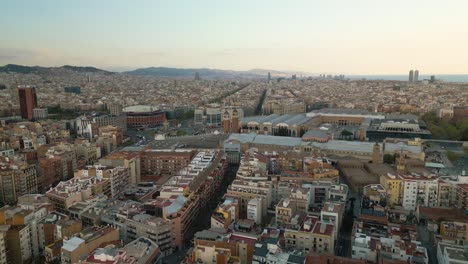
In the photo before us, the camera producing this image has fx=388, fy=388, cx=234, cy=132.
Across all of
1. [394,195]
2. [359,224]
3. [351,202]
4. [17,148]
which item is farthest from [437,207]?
[17,148]

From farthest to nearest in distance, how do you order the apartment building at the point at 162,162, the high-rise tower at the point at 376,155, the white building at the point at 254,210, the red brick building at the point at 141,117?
the red brick building at the point at 141,117 → the high-rise tower at the point at 376,155 → the apartment building at the point at 162,162 → the white building at the point at 254,210

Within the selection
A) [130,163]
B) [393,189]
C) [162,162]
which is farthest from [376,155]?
[130,163]

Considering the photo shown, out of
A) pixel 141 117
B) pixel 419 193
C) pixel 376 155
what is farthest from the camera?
pixel 141 117

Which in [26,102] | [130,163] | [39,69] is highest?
[39,69]

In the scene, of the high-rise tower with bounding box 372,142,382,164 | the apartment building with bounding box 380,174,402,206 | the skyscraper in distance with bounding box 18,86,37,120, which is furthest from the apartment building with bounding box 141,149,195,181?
the skyscraper in distance with bounding box 18,86,37,120

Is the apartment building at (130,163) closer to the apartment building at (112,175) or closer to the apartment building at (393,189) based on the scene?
the apartment building at (112,175)

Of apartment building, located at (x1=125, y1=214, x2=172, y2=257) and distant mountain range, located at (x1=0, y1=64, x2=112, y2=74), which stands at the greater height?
distant mountain range, located at (x1=0, y1=64, x2=112, y2=74)

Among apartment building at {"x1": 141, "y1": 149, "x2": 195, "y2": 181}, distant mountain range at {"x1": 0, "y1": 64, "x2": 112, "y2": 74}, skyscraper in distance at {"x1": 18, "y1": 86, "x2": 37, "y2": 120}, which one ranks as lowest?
apartment building at {"x1": 141, "y1": 149, "x2": 195, "y2": 181}

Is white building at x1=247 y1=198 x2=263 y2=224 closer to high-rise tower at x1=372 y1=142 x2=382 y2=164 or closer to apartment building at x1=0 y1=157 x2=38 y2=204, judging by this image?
apartment building at x1=0 y1=157 x2=38 y2=204

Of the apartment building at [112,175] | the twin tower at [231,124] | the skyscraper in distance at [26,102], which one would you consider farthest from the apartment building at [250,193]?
the skyscraper in distance at [26,102]

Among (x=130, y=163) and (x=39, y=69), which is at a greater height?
(x=39, y=69)

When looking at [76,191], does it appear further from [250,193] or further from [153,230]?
[250,193]

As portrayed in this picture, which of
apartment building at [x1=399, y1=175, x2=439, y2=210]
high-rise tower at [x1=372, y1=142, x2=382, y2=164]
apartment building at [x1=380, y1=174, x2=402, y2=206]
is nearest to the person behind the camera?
apartment building at [x1=399, y1=175, x2=439, y2=210]
